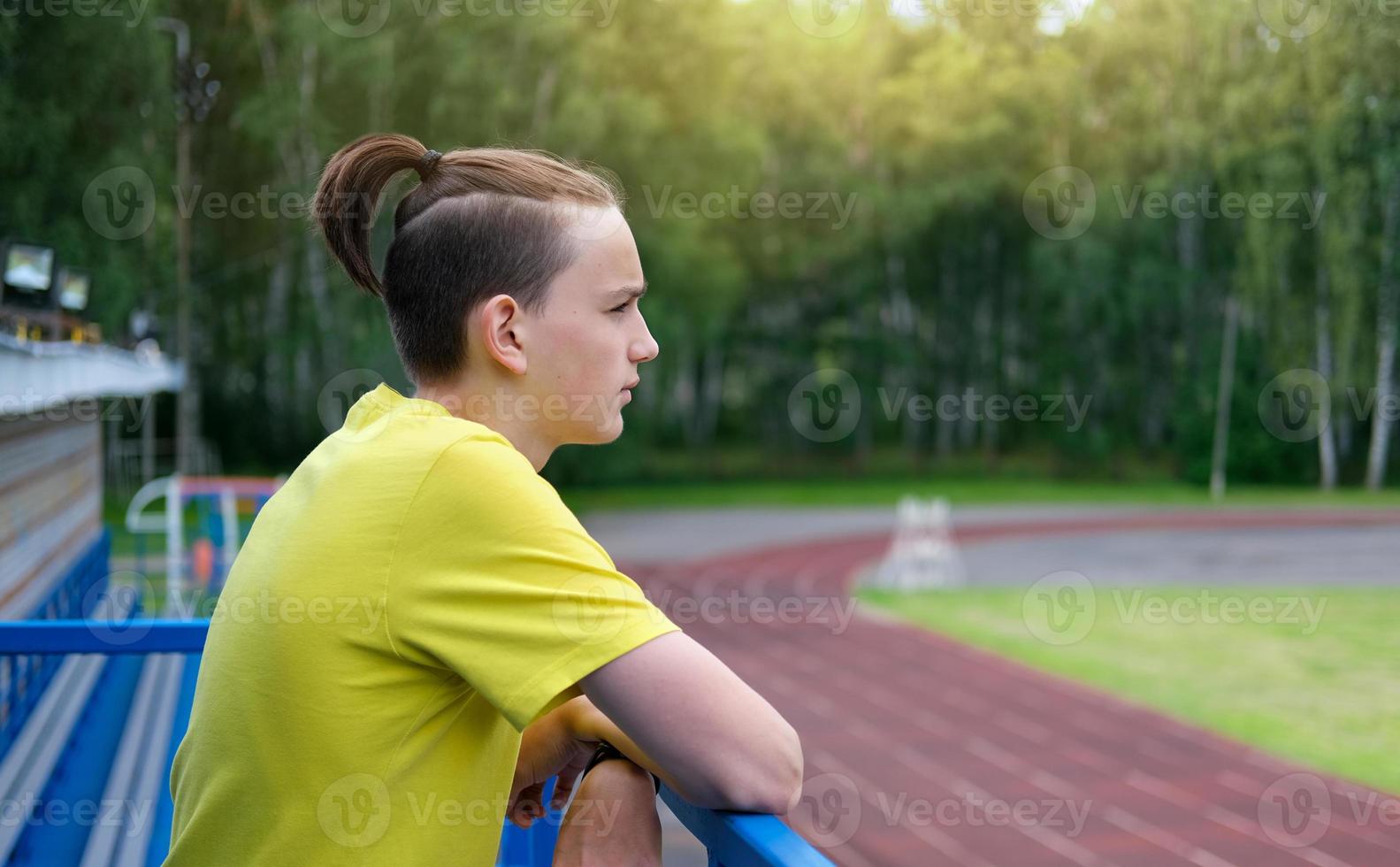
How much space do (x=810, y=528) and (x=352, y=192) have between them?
1814 cm

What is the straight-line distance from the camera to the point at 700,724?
0.83 metres

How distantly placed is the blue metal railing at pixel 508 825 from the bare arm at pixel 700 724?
0.08ft

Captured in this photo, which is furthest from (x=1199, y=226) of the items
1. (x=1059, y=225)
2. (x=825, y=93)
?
(x=825, y=93)

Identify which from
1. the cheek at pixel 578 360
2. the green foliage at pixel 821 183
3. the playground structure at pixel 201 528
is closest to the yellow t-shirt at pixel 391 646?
the cheek at pixel 578 360

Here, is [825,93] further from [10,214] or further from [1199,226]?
[10,214]

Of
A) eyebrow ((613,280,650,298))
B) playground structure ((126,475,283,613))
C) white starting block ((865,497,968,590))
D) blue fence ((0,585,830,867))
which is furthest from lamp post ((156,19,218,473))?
white starting block ((865,497,968,590))

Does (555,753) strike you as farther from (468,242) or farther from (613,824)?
(468,242)

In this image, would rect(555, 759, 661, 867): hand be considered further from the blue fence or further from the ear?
the ear

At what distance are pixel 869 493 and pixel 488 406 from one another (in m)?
22.5

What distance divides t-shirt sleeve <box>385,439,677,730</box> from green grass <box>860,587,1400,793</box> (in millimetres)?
7902

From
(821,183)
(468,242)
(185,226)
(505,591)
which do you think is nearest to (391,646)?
(505,591)

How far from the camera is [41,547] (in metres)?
4.07

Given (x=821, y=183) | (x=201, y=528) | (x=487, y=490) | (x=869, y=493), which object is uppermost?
(x=821, y=183)

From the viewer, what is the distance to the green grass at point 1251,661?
8188 mm
